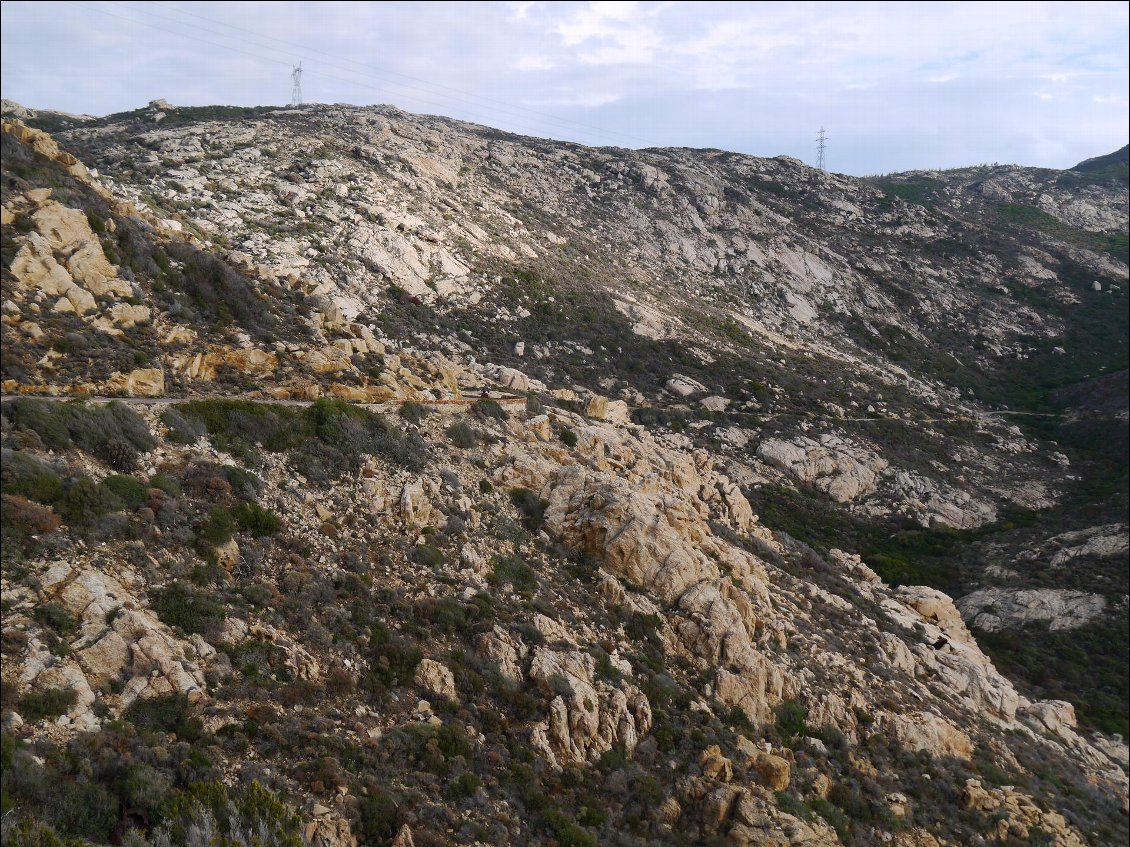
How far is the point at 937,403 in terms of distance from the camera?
50906 mm

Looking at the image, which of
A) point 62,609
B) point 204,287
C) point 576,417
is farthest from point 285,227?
point 62,609

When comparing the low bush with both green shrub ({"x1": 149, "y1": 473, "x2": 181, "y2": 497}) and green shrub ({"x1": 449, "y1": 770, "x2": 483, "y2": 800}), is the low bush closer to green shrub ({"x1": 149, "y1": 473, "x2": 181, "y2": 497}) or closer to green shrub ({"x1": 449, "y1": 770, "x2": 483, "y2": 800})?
green shrub ({"x1": 149, "y1": 473, "x2": 181, "y2": 497})

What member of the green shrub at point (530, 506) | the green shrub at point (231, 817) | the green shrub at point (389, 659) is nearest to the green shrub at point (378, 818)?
the green shrub at point (231, 817)

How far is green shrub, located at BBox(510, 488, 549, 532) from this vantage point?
1730 centimetres

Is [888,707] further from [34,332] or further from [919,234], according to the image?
[919,234]

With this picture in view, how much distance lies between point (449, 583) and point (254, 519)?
157 inches

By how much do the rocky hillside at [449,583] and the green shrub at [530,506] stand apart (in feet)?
0.41

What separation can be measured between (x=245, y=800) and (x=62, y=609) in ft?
11.7

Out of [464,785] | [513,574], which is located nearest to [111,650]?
[464,785]

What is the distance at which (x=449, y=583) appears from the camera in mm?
14102

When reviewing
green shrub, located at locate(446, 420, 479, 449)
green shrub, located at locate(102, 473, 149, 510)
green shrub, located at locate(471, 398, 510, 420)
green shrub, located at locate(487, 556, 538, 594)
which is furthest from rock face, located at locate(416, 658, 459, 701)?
green shrub, located at locate(471, 398, 510, 420)

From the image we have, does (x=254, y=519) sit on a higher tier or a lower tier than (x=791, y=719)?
higher

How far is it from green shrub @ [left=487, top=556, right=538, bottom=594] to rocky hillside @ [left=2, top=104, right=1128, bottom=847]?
0.23ft

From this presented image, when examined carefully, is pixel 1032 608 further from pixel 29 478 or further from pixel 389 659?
pixel 29 478
